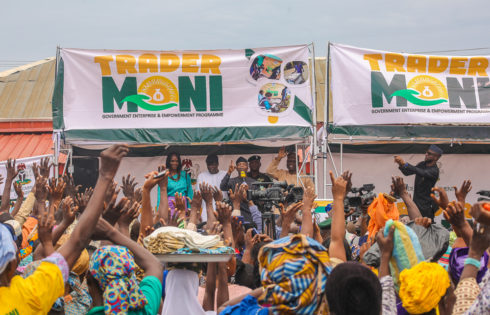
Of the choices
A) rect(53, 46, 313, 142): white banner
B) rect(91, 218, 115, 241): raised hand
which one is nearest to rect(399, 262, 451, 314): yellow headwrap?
rect(91, 218, 115, 241): raised hand

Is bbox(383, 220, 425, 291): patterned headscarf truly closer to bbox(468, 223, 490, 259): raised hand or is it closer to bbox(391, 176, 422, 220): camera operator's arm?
bbox(468, 223, 490, 259): raised hand

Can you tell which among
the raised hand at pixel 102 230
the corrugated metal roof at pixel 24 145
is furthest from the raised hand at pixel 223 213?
the corrugated metal roof at pixel 24 145

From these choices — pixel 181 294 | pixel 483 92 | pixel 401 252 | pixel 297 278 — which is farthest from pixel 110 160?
pixel 483 92

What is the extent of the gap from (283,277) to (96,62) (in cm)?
793

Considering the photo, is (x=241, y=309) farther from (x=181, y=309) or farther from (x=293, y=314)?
(x=181, y=309)

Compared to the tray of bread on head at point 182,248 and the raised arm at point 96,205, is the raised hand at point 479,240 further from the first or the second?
the raised arm at point 96,205

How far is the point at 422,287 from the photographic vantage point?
2.95m

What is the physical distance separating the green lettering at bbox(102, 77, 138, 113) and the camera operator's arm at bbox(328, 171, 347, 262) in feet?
20.8

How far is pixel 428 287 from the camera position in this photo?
2963 mm

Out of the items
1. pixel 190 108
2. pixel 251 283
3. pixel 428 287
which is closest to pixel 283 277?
pixel 428 287

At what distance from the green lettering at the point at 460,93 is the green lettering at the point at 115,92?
523cm

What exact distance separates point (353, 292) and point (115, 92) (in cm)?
793

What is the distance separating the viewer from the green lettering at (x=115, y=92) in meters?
9.67

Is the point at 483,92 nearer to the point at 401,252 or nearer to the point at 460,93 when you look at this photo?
the point at 460,93
